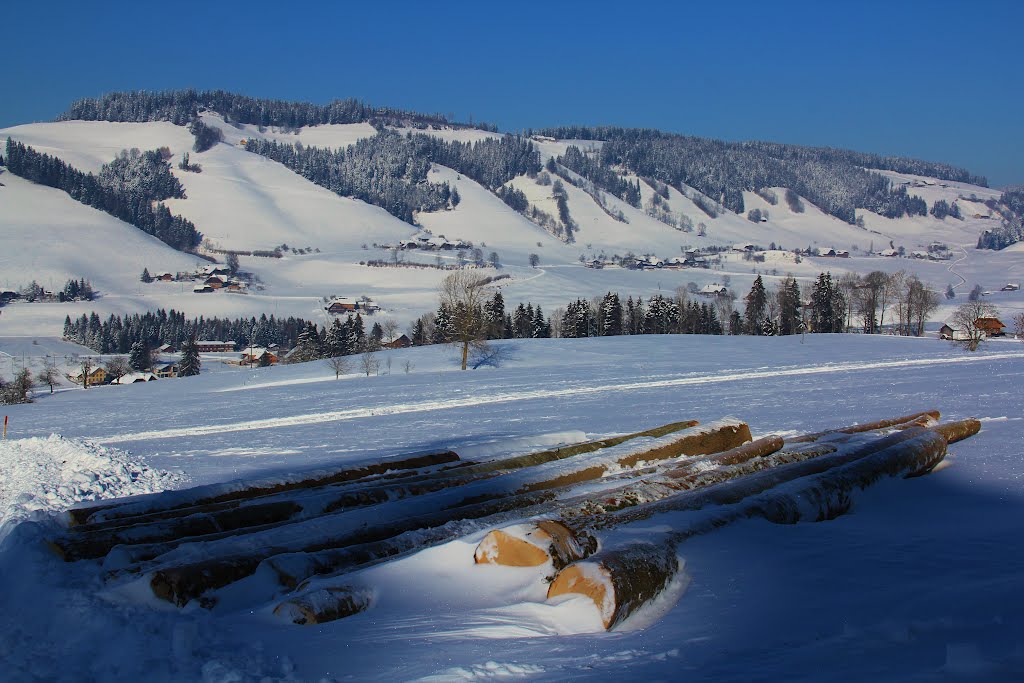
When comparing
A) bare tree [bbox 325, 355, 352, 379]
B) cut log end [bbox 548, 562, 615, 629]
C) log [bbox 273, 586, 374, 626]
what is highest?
cut log end [bbox 548, 562, 615, 629]

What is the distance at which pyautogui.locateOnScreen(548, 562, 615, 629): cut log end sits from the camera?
205 inches

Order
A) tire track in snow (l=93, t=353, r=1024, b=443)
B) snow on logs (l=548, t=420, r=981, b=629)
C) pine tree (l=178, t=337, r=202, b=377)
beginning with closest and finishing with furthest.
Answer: snow on logs (l=548, t=420, r=981, b=629)
tire track in snow (l=93, t=353, r=1024, b=443)
pine tree (l=178, t=337, r=202, b=377)

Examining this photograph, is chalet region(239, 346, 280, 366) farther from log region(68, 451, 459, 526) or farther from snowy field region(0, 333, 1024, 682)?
log region(68, 451, 459, 526)

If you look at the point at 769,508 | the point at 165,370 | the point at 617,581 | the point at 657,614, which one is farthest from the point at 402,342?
the point at 617,581

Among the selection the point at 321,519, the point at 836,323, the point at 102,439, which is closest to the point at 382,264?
the point at 836,323

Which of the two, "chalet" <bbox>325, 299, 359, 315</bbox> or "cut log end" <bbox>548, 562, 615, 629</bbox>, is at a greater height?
"chalet" <bbox>325, 299, 359, 315</bbox>

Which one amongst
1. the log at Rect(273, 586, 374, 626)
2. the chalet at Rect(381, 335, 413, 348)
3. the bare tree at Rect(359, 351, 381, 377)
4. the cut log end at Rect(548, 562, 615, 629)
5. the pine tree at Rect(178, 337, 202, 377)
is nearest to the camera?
the cut log end at Rect(548, 562, 615, 629)

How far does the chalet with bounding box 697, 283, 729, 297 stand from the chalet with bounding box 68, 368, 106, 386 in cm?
10406

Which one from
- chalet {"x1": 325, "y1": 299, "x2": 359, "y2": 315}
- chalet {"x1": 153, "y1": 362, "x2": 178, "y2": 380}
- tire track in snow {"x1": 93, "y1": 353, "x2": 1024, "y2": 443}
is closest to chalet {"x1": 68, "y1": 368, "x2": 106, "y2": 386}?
chalet {"x1": 153, "y1": 362, "x2": 178, "y2": 380}

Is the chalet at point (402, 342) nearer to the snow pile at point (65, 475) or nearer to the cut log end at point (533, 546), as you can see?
the snow pile at point (65, 475)

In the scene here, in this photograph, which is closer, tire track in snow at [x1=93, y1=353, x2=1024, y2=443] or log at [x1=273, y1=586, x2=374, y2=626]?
log at [x1=273, y1=586, x2=374, y2=626]

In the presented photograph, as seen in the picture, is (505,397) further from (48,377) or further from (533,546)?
(48,377)

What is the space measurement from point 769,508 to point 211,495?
Result: 21.5 ft

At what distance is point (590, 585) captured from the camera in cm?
533
